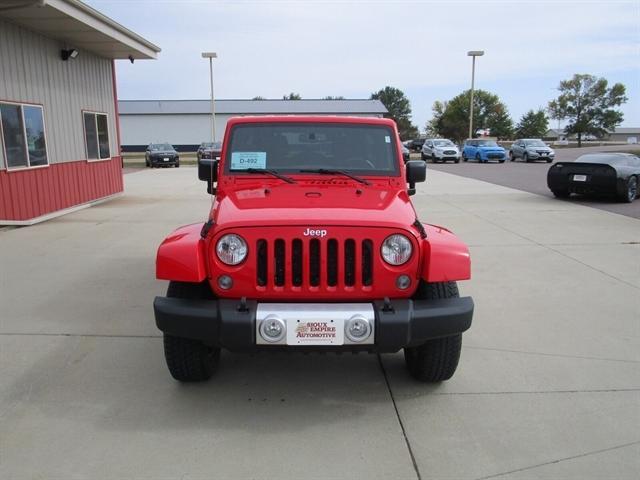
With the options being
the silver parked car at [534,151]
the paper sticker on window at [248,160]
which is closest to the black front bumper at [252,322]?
the paper sticker on window at [248,160]

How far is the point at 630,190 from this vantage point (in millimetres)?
12844

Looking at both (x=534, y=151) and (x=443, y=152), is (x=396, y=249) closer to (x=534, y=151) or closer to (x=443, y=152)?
(x=443, y=152)

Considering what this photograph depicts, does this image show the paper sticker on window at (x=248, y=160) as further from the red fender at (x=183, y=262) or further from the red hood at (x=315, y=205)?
the red fender at (x=183, y=262)

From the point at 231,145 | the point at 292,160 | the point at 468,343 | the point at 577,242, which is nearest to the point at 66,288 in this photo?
the point at 231,145

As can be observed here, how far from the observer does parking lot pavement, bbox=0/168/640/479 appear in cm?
286

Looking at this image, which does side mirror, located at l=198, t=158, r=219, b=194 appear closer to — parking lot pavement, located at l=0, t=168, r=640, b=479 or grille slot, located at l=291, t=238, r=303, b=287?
parking lot pavement, located at l=0, t=168, r=640, b=479

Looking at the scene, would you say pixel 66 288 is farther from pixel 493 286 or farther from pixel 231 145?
pixel 493 286

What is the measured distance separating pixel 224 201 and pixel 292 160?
0.74m

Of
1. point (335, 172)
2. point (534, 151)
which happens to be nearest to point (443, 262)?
point (335, 172)

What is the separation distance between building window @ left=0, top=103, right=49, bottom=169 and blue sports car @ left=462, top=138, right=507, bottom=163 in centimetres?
2720

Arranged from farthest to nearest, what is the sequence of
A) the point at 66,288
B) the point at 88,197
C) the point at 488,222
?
the point at 88,197, the point at 488,222, the point at 66,288

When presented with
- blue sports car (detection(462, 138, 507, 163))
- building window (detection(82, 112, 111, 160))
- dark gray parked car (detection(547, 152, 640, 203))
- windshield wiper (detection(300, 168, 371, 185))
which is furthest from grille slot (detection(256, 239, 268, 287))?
blue sports car (detection(462, 138, 507, 163))

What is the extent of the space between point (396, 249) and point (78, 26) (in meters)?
9.62

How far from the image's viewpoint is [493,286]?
603 centimetres
